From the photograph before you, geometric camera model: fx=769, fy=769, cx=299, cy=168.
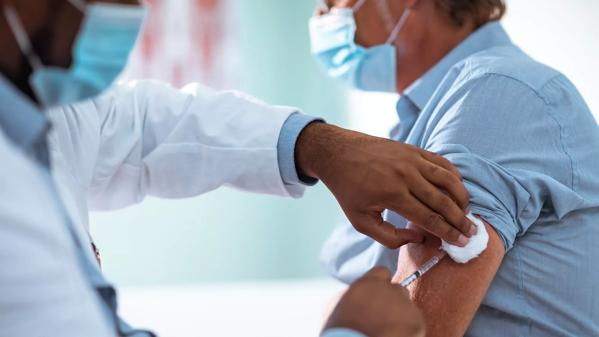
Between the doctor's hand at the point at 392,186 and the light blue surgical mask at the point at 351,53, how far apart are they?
0.53 meters

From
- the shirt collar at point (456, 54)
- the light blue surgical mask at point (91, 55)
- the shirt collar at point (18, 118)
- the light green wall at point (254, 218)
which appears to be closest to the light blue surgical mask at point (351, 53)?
the shirt collar at point (456, 54)

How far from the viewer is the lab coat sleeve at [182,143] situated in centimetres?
139

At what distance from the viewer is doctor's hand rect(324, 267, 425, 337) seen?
867mm

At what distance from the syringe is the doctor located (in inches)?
1.8

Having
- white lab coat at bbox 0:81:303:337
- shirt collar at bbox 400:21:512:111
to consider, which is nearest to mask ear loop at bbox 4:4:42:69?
white lab coat at bbox 0:81:303:337

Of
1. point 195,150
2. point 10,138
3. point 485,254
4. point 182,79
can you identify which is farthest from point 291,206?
point 10,138

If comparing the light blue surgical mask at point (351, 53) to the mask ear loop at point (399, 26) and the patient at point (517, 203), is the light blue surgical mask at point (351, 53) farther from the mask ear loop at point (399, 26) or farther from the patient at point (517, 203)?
the patient at point (517, 203)

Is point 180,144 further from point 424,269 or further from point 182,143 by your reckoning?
point 424,269

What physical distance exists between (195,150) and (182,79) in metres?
2.82

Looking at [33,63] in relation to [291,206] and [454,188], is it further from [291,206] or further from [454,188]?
[291,206]

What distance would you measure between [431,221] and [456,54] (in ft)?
1.91

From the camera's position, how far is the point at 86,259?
92cm

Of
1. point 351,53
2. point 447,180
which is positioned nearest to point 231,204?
point 351,53

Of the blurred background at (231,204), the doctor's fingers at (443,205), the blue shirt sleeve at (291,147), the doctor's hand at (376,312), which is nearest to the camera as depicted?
the doctor's hand at (376,312)
